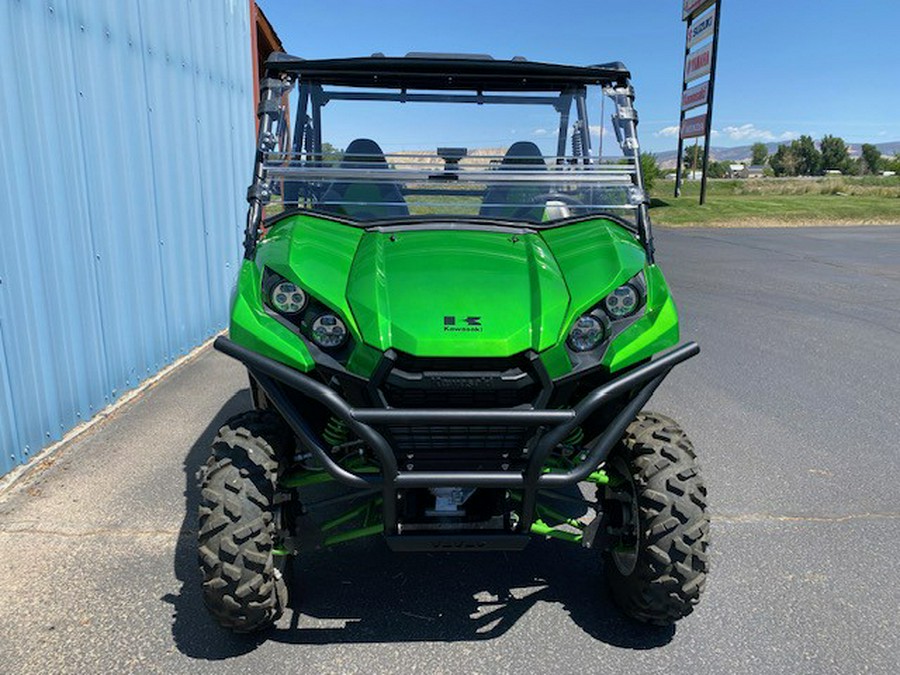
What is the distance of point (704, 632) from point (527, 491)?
101 cm

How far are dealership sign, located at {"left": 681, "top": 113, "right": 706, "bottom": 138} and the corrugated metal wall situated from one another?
891 inches

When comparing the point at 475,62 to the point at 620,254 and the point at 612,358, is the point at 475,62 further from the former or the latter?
the point at 612,358

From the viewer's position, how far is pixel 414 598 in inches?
120

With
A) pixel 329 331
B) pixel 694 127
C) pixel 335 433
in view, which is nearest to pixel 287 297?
pixel 329 331

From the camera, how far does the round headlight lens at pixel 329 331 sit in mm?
2510

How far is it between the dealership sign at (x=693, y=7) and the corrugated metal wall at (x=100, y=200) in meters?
24.1

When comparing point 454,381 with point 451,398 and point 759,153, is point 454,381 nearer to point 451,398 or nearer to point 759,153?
point 451,398

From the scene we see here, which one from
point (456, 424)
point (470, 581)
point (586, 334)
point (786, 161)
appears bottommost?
point (470, 581)

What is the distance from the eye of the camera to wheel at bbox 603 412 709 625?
2.60 meters

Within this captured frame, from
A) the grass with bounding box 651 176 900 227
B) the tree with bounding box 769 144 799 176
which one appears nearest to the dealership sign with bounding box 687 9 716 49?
the grass with bounding box 651 176 900 227

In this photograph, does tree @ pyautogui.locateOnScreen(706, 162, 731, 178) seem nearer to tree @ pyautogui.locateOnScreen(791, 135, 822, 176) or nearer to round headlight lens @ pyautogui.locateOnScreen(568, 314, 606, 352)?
tree @ pyautogui.locateOnScreen(791, 135, 822, 176)

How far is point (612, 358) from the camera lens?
2.53m

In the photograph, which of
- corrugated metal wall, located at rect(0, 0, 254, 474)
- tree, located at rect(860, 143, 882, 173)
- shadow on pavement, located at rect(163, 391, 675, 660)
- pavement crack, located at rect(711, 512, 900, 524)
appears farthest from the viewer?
tree, located at rect(860, 143, 882, 173)

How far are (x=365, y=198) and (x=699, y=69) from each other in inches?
1067
